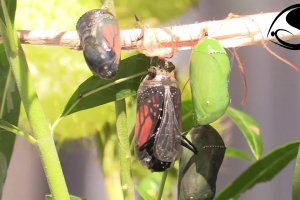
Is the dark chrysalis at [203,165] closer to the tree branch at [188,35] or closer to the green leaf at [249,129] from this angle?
the tree branch at [188,35]

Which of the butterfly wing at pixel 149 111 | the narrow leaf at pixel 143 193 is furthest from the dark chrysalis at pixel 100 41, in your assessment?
the narrow leaf at pixel 143 193

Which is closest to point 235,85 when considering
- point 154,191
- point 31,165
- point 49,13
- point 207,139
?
point 31,165

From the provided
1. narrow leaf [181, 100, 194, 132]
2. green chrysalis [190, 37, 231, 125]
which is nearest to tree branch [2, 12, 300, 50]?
green chrysalis [190, 37, 231, 125]

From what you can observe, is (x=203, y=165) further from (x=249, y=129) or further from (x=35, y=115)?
(x=249, y=129)

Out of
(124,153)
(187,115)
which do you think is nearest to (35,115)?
(124,153)

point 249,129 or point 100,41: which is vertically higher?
point 100,41

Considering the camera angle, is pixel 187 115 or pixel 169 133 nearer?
pixel 169 133
